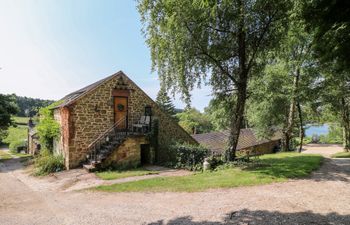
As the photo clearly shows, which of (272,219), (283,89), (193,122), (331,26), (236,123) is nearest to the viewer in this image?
(272,219)

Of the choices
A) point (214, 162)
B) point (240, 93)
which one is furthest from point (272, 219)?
point (240, 93)

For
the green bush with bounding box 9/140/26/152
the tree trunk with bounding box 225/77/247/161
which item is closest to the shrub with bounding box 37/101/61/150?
the tree trunk with bounding box 225/77/247/161

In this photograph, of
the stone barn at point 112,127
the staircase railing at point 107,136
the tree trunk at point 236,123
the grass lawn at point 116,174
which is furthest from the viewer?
the staircase railing at point 107,136

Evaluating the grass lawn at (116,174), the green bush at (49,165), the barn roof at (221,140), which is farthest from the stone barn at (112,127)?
the barn roof at (221,140)

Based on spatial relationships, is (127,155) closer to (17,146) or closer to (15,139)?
(17,146)

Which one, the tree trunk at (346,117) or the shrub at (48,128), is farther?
the tree trunk at (346,117)

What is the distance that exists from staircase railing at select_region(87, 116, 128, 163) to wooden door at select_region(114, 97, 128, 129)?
65 mm

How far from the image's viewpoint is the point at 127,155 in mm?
13836

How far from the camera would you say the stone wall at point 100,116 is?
13555mm

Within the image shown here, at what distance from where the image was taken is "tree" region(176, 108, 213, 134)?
44.6 metres

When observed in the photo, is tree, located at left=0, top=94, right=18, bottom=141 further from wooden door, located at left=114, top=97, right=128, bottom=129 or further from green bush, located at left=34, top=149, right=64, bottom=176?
wooden door, located at left=114, top=97, right=128, bottom=129

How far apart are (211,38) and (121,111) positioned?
763 cm

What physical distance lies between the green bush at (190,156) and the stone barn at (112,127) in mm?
1584

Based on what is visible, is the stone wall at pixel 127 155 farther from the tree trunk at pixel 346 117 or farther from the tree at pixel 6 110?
the tree trunk at pixel 346 117
